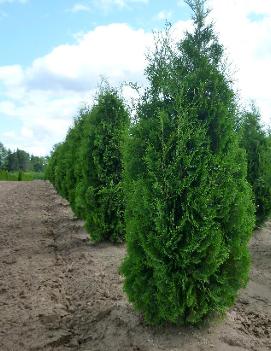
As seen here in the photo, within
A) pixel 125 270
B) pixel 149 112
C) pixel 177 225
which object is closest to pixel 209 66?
pixel 149 112

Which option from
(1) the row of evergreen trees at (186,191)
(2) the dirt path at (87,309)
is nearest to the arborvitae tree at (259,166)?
(2) the dirt path at (87,309)

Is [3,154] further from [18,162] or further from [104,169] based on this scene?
[104,169]

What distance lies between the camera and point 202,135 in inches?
219

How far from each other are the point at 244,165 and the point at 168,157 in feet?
3.43

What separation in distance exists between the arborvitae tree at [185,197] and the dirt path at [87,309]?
321 millimetres

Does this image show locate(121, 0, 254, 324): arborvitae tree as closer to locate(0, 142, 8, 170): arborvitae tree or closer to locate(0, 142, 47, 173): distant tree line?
locate(0, 142, 47, 173): distant tree line

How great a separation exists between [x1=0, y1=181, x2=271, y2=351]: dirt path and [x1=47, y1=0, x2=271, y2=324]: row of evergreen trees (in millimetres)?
325

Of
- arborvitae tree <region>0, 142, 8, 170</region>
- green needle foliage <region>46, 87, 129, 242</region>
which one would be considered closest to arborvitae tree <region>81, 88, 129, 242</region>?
green needle foliage <region>46, 87, 129, 242</region>

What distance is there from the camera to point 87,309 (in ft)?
21.3

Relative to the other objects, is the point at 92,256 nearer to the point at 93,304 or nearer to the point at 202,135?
the point at 93,304

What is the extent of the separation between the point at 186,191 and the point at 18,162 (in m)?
118

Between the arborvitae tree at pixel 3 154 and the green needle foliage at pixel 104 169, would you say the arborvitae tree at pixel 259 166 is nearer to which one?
the green needle foliage at pixel 104 169

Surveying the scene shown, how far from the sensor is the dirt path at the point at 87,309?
541 centimetres

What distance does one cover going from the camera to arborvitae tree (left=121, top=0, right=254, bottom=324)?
17.5 feet
